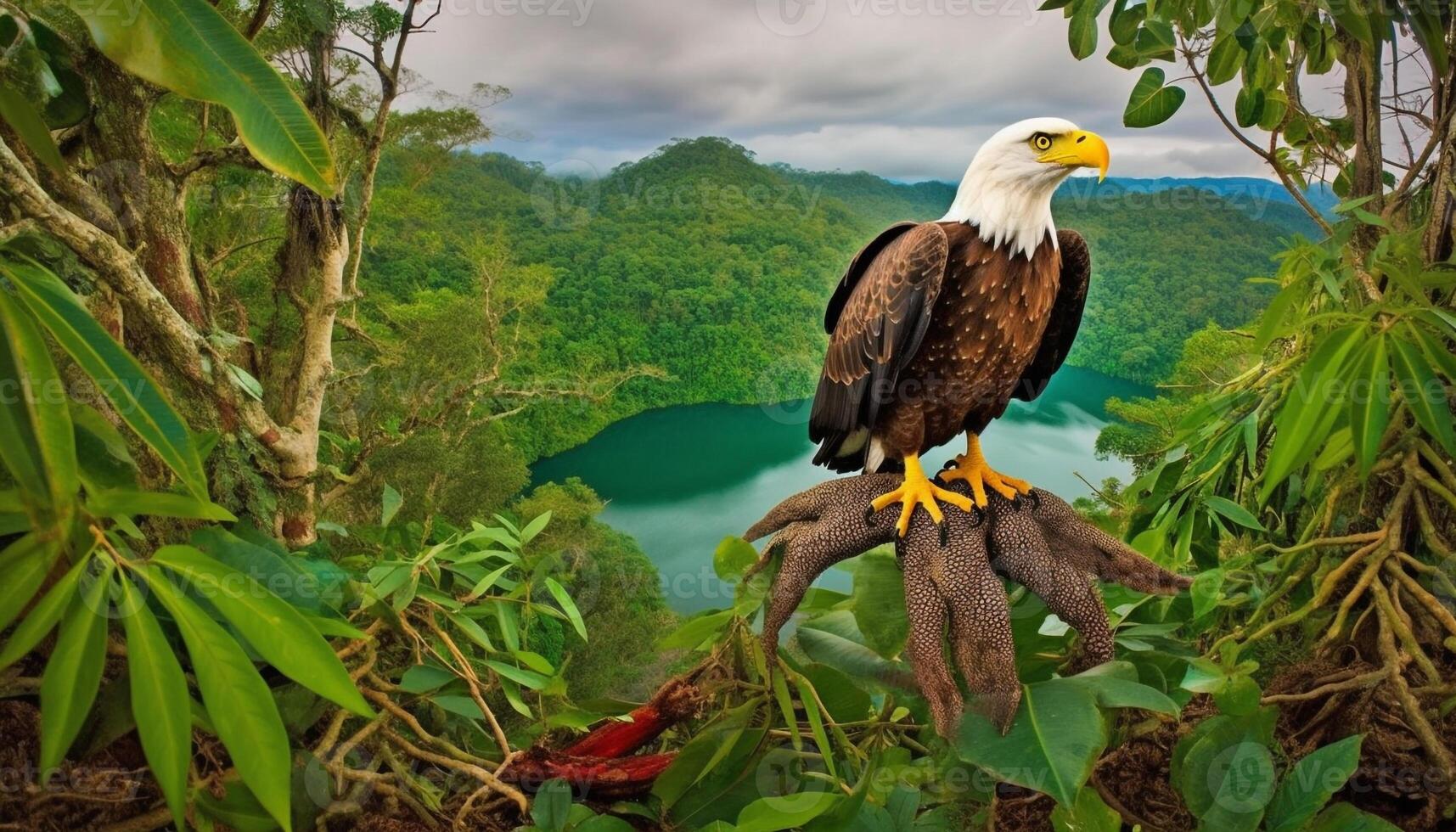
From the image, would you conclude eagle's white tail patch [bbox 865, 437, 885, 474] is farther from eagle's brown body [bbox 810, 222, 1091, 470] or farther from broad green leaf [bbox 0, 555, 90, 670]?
broad green leaf [bbox 0, 555, 90, 670]

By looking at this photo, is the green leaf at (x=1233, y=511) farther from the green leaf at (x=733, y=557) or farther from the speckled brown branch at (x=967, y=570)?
the green leaf at (x=733, y=557)

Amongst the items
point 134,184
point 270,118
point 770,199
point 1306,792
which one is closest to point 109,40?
point 270,118

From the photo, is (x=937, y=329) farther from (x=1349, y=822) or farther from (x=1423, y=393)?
(x=1349, y=822)

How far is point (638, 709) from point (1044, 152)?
907 mm

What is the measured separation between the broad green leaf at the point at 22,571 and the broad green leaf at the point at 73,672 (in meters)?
0.03

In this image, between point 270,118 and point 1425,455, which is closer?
point 270,118

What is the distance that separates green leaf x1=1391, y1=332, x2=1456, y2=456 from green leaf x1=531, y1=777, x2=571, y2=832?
1.13 m

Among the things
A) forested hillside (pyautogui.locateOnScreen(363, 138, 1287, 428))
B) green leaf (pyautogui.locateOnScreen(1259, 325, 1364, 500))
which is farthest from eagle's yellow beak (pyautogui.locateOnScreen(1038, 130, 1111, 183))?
forested hillside (pyautogui.locateOnScreen(363, 138, 1287, 428))

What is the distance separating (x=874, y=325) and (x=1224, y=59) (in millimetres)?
1003

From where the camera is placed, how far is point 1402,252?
1.16 meters

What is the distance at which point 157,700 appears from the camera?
67 centimetres

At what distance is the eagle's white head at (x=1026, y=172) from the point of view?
1053 mm

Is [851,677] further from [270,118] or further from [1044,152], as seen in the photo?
[270,118]

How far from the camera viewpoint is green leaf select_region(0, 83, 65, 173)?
2.03ft
